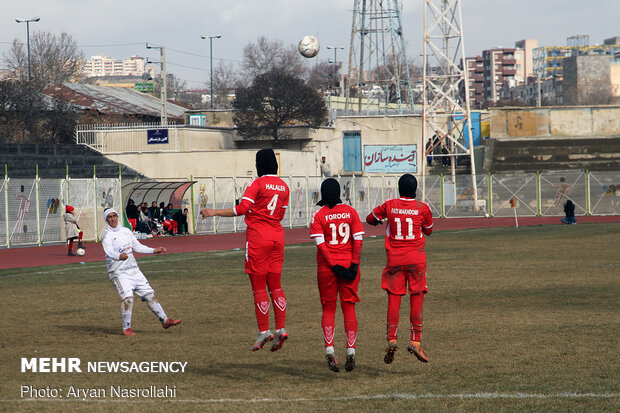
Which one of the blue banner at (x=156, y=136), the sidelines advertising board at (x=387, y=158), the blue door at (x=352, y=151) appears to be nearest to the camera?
the blue banner at (x=156, y=136)

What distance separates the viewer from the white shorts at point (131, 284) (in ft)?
39.2

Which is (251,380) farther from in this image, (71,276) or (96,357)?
(71,276)

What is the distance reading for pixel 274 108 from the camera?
6688 centimetres

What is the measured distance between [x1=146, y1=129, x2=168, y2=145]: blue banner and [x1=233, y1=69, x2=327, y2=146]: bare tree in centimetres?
965

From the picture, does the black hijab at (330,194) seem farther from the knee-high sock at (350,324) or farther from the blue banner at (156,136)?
the blue banner at (156,136)

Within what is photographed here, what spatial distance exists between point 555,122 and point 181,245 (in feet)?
161

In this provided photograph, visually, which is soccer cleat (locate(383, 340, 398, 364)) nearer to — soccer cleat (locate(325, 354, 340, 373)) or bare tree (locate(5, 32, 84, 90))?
soccer cleat (locate(325, 354, 340, 373))

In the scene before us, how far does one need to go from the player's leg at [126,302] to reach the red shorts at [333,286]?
12.6 feet

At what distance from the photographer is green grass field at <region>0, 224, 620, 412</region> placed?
7582mm

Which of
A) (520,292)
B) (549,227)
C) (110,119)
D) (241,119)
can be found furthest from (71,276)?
(110,119)

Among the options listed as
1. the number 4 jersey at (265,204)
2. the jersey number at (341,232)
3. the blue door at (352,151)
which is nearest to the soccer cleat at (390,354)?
the jersey number at (341,232)

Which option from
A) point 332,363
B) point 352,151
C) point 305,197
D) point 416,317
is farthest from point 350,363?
point 352,151

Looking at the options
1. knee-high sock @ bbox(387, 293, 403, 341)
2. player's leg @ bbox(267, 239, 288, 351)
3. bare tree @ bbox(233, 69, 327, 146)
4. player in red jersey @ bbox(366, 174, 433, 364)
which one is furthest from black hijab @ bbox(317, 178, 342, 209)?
bare tree @ bbox(233, 69, 327, 146)

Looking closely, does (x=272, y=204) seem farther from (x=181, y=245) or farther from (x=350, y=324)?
(x=181, y=245)
